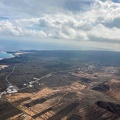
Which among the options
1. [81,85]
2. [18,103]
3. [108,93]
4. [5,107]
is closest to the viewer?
[5,107]

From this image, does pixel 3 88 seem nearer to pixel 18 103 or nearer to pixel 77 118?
pixel 18 103

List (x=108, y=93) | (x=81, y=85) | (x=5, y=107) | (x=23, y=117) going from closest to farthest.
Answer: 1. (x=23, y=117)
2. (x=5, y=107)
3. (x=108, y=93)
4. (x=81, y=85)

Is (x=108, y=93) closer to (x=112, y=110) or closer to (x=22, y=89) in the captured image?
(x=112, y=110)

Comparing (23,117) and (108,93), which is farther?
(108,93)

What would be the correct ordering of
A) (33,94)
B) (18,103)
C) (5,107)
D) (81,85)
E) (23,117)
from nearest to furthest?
(23,117)
(5,107)
(18,103)
(33,94)
(81,85)

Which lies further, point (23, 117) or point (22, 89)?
point (22, 89)

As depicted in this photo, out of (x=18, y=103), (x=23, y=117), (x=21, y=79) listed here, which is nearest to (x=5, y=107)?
(x=18, y=103)

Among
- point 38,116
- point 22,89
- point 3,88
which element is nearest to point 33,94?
point 22,89

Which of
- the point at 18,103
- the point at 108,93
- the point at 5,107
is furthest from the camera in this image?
the point at 108,93
